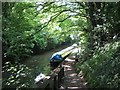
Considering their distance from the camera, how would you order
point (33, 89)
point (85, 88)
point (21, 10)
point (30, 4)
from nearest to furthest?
point (33, 89)
point (85, 88)
point (21, 10)
point (30, 4)

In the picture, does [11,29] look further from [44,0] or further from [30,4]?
[44,0]

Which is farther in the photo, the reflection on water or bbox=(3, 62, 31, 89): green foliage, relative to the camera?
the reflection on water

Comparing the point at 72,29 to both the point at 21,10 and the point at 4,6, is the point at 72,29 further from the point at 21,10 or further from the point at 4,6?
the point at 4,6

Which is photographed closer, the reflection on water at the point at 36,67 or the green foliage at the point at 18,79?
the green foliage at the point at 18,79

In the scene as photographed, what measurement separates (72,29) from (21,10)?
9.03 m

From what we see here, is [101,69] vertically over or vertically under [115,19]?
under

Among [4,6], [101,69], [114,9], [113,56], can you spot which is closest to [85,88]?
[101,69]

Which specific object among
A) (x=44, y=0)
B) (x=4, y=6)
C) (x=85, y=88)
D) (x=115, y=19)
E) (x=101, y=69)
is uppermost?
(x=44, y=0)

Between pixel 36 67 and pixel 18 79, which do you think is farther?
pixel 36 67

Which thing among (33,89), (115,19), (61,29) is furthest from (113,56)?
(61,29)

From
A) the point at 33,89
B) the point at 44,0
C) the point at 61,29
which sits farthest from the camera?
the point at 61,29

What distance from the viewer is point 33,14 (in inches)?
581

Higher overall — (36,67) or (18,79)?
(36,67)

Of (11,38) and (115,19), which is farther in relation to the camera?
(11,38)
